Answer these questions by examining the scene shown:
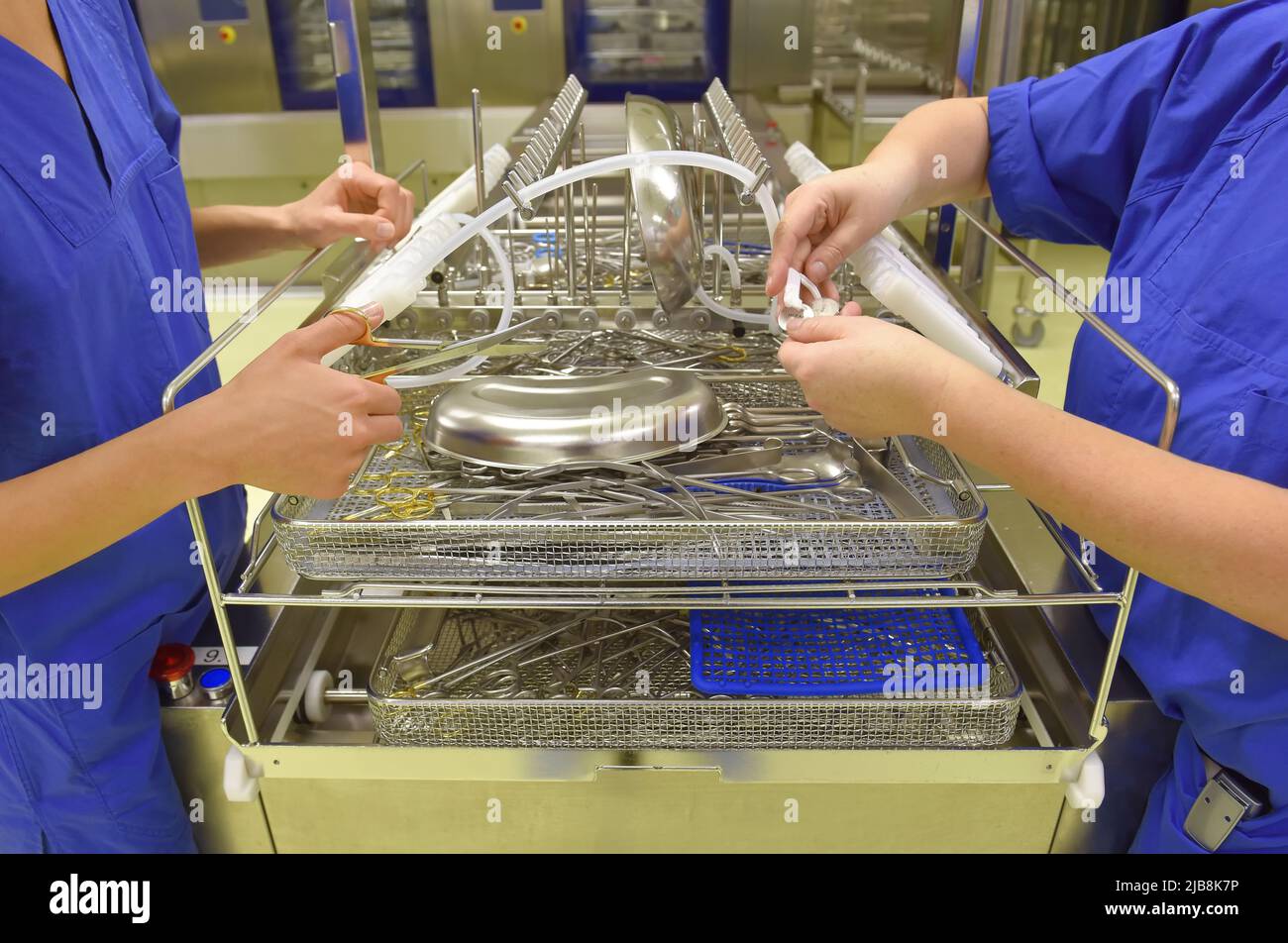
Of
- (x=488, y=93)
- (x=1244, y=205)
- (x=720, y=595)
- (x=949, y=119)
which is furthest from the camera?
(x=488, y=93)

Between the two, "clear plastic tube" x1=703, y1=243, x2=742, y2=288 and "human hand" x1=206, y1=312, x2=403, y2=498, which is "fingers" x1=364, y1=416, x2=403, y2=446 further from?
"clear plastic tube" x1=703, y1=243, x2=742, y2=288

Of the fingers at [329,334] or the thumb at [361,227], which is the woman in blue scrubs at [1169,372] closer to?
the fingers at [329,334]

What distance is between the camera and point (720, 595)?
88 centimetres

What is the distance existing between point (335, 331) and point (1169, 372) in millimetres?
689

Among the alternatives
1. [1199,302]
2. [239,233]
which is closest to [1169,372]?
[1199,302]

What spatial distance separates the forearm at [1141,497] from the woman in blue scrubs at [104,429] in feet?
1.50

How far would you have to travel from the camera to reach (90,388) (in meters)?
0.78

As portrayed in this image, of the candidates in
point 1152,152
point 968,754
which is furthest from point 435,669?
point 1152,152

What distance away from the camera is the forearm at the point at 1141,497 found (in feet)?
2.08

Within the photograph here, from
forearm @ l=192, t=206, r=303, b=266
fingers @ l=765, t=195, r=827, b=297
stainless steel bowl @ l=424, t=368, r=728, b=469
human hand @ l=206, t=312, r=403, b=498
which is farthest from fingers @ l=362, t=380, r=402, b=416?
forearm @ l=192, t=206, r=303, b=266

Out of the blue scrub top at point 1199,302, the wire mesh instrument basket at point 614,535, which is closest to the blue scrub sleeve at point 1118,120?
the blue scrub top at point 1199,302
